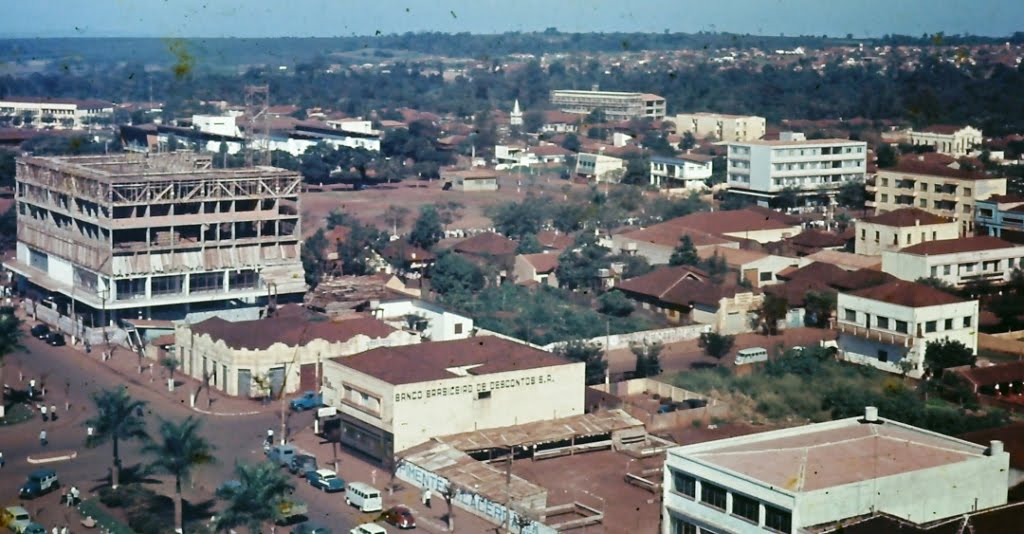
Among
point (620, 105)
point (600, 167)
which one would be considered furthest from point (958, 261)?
point (620, 105)

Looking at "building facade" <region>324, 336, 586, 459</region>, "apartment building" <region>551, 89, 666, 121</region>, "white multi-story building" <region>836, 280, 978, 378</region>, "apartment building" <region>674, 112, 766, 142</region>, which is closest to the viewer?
"building facade" <region>324, 336, 586, 459</region>

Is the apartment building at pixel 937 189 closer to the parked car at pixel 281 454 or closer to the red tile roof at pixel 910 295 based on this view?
the red tile roof at pixel 910 295

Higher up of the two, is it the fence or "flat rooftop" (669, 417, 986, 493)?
"flat rooftop" (669, 417, 986, 493)

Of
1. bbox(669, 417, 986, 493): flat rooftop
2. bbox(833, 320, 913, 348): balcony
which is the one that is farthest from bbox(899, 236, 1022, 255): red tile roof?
bbox(669, 417, 986, 493): flat rooftop

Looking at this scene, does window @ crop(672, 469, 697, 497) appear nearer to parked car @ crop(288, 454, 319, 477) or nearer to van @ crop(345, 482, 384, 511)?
van @ crop(345, 482, 384, 511)

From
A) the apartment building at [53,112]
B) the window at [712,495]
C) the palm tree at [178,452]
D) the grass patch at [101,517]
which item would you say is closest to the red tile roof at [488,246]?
the grass patch at [101,517]

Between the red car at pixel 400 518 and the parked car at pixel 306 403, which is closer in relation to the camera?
the red car at pixel 400 518

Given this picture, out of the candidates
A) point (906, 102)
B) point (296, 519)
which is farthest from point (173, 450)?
point (906, 102)
